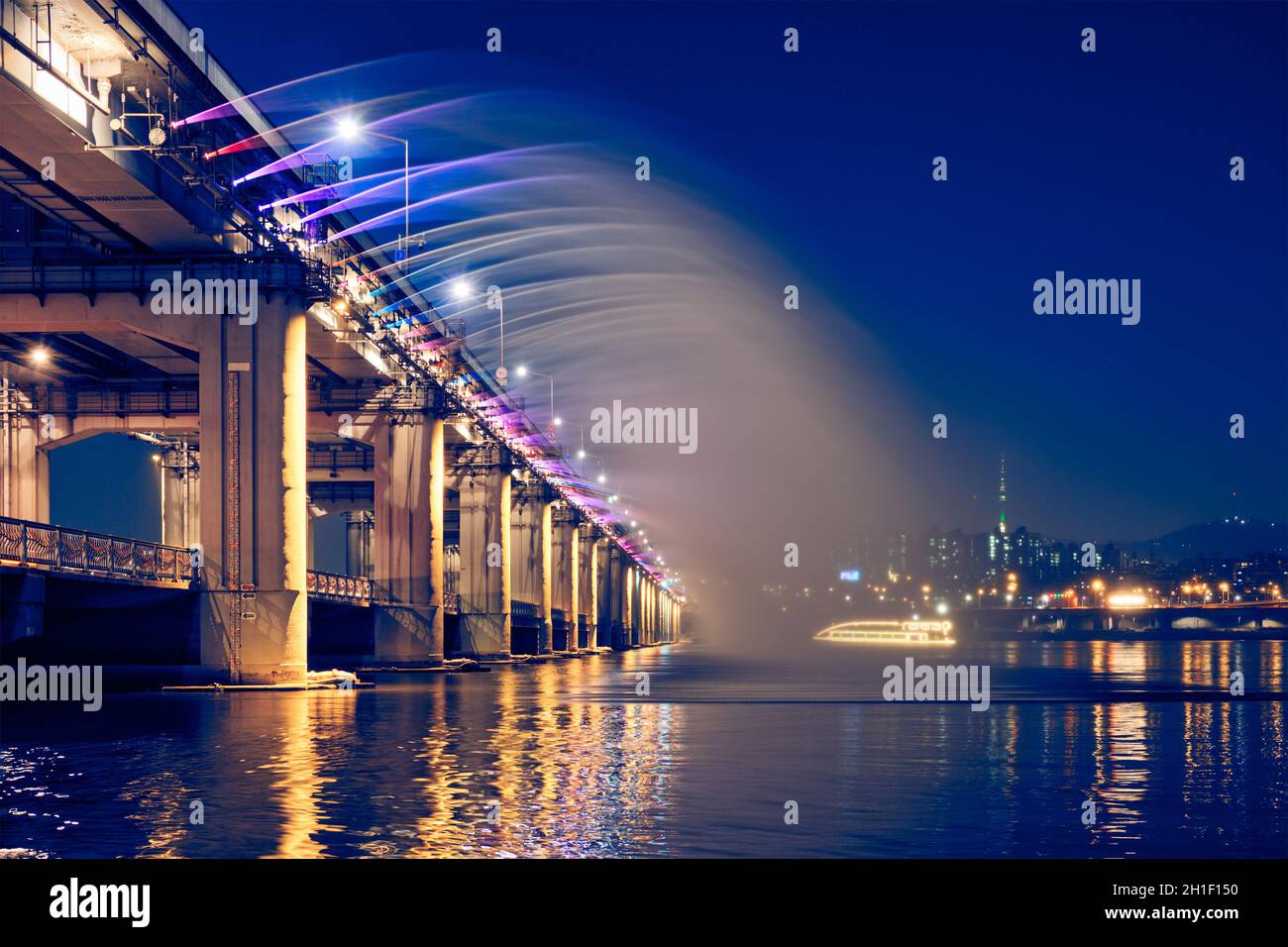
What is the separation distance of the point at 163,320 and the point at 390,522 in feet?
98.4

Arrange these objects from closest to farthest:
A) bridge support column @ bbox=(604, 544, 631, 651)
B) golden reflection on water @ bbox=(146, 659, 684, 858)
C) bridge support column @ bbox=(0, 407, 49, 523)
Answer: golden reflection on water @ bbox=(146, 659, 684, 858), bridge support column @ bbox=(0, 407, 49, 523), bridge support column @ bbox=(604, 544, 631, 651)

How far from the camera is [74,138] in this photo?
122 feet

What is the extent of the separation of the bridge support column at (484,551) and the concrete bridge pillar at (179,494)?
18.0 metres

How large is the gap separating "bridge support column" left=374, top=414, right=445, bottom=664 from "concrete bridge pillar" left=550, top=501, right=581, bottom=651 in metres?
60.0

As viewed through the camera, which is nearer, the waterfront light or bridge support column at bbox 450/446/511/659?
the waterfront light

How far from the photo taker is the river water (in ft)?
50.1

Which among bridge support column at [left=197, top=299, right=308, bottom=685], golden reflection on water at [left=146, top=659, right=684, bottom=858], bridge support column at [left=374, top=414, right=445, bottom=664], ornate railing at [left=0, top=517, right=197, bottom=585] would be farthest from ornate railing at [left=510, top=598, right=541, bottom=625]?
golden reflection on water at [left=146, top=659, right=684, bottom=858]

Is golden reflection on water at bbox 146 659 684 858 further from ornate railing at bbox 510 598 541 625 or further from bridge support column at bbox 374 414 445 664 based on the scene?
ornate railing at bbox 510 598 541 625

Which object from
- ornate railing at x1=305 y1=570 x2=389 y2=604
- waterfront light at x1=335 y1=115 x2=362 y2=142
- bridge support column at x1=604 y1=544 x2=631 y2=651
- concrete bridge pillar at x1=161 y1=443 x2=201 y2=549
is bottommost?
bridge support column at x1=604 y1=544 x2=631 y2=651

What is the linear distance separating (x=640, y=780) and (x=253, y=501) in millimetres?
30326

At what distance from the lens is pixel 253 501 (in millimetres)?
48469

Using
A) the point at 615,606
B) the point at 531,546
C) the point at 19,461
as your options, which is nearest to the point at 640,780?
the point at 19,461
